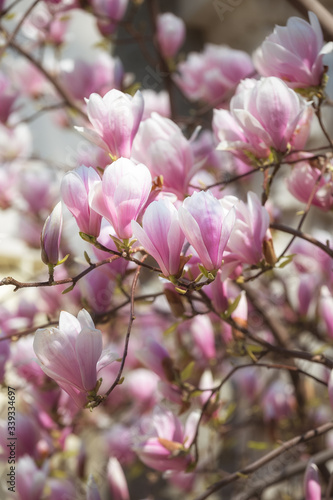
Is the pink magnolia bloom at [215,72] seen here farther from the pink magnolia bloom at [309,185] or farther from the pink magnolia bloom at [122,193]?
the pink magnolia bloom at [122,193]

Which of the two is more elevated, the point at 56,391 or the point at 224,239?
the point at 224,239

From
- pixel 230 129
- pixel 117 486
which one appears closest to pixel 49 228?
pixel 230 129

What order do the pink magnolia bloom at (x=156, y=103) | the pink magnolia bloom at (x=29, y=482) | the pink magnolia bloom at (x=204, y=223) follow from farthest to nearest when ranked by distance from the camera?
1. the pink magnolia bloom at (x=156, y=103)
2. the pink magnolia bloom at (x=29, y=482)
3. the pink magnolia bloom at (x=204, y=223)

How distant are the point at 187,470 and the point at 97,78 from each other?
72 cm

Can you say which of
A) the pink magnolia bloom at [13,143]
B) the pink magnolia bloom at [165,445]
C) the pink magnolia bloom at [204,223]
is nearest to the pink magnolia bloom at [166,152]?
the pink magnolia bloom at [204,223]

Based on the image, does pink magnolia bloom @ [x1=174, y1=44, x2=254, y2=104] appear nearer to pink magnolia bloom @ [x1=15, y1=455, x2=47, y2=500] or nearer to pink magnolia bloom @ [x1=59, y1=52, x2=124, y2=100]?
pink magnolia bloom @ [x1=59, y1=52, x2=124, y2=100]

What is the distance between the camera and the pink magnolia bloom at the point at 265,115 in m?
0.47

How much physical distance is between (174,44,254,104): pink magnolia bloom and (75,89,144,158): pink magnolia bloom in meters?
0.42

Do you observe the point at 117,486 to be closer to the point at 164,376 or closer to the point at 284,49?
the point at 164,376

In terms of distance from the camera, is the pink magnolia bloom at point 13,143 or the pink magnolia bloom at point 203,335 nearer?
the pink magnolia bloom at point 203,335

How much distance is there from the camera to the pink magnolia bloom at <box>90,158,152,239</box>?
415 millimetres

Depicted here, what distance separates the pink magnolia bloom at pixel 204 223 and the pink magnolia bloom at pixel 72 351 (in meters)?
0.10

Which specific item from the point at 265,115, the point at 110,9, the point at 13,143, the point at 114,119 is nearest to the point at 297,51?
the point at 265,115

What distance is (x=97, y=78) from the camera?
1.01 metres
